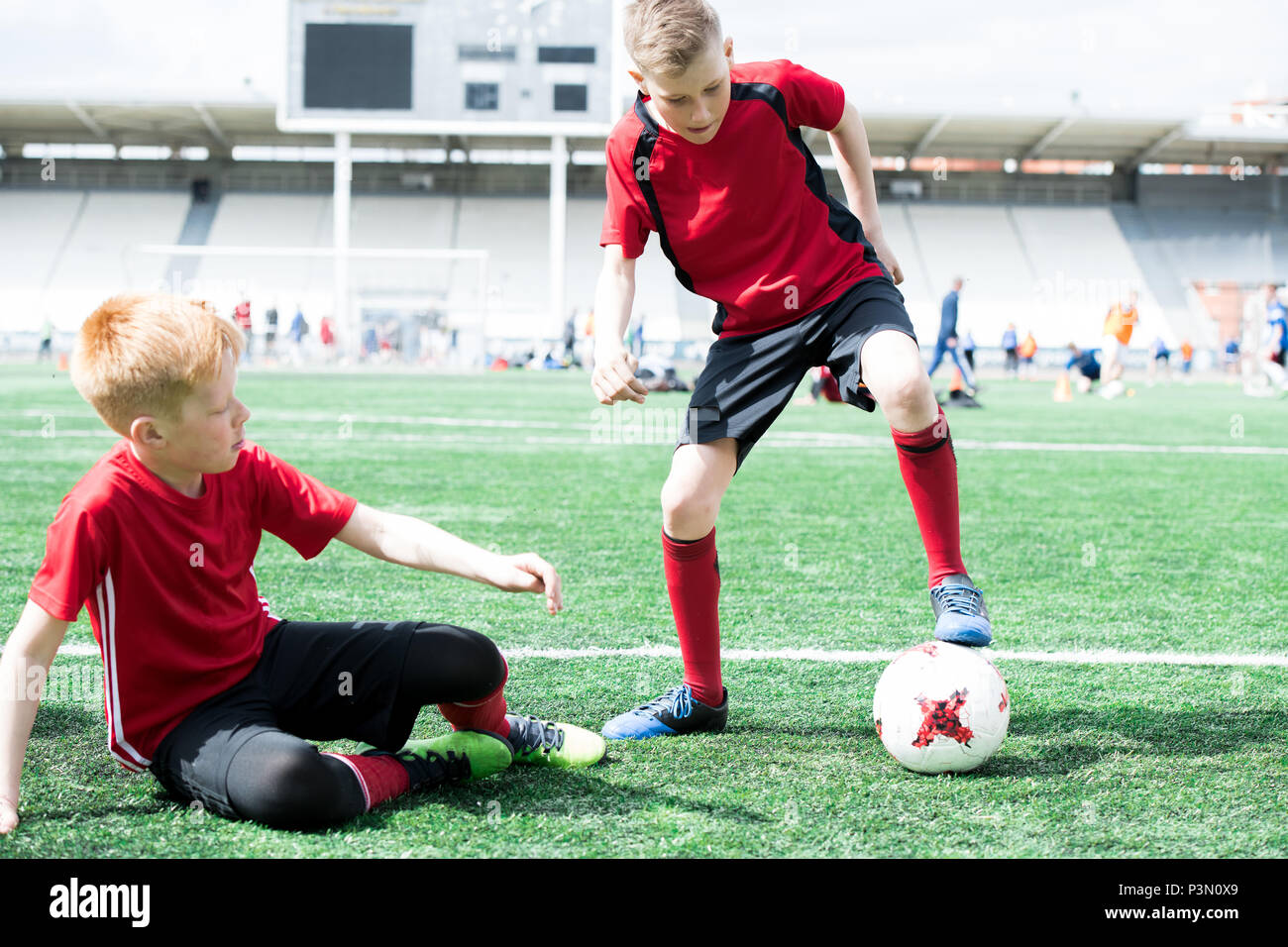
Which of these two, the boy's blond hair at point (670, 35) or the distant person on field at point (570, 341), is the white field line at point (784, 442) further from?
the distant person on field at point (570, 341)

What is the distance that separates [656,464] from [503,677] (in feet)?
20.4

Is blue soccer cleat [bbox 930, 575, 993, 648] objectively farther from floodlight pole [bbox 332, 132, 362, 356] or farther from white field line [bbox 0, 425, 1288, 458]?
floodlight pole [bbox 332, 132, 362, 356]

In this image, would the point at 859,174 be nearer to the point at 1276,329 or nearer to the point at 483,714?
the point at 483,714

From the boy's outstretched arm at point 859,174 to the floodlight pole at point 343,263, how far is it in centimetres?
2501

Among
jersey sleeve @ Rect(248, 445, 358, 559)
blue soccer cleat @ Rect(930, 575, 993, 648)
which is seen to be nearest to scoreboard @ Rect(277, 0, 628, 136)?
blue soccer cleat @ Rect(930, 575, 993, 648)

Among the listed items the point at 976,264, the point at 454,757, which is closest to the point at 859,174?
the point at 454,757

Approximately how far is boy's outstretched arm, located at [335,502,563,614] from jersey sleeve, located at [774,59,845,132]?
1388mm

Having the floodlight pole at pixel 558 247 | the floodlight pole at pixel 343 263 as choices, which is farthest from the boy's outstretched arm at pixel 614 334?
the floodlight pole at pixel 558 247

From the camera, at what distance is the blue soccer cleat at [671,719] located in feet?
9.12

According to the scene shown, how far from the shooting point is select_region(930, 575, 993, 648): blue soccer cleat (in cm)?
265

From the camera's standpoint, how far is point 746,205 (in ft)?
9.53
